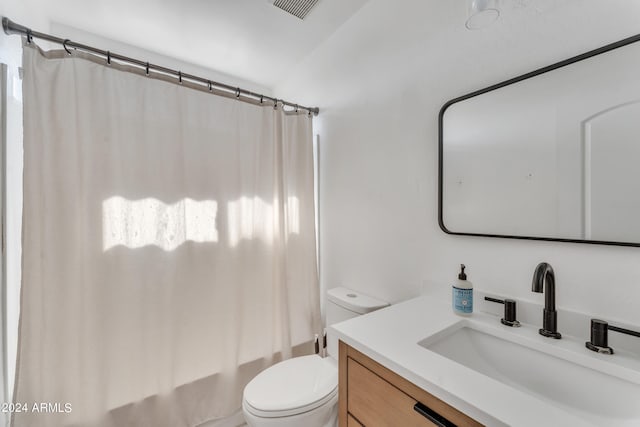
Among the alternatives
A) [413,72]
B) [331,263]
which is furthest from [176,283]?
[413,72]

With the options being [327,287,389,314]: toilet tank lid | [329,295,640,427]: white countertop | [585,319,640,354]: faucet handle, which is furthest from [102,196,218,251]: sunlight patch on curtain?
[585,319,640,354]: faucet handle

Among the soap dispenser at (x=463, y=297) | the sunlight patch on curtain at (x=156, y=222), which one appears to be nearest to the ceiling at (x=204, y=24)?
the sunlight patch on curtain at (x=156, y=222)

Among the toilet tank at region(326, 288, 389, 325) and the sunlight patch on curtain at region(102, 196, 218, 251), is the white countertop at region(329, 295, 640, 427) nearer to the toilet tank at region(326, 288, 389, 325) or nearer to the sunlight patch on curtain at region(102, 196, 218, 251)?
the toilet tank at region(326, 288, 389, 325)

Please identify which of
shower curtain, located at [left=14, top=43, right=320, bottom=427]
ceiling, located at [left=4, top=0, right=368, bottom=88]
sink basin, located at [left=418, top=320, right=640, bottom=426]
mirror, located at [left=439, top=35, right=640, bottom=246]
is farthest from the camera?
ceiling, located at [left=4, top=0, right=368, bottom=88]

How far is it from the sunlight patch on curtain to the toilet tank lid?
0.82 metres

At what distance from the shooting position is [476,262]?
1.09 meters

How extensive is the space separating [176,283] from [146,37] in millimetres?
1675

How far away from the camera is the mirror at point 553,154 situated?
2.47 feet

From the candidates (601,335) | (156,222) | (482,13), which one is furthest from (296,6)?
(601,335)

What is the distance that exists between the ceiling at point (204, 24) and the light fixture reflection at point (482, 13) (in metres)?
0.84

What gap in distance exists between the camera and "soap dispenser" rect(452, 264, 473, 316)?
0.99 m

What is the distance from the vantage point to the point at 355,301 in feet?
4.90

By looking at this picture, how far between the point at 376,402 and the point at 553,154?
3.25ft

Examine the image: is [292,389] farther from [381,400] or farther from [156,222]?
[156,222]
